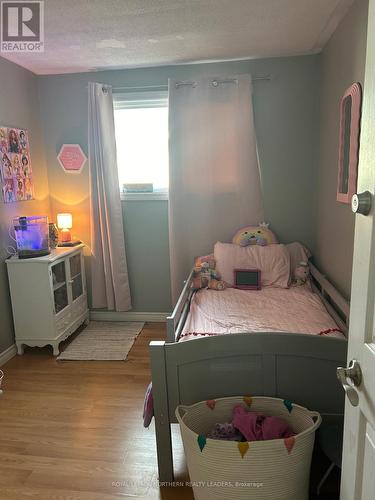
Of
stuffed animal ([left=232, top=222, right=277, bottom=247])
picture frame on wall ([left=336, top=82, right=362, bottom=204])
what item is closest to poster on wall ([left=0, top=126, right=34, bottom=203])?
stuffed animal ([left=232, top=222, right=277, bottom=247])

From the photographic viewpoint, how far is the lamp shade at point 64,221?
3.46m

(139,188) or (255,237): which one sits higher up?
(139,188)

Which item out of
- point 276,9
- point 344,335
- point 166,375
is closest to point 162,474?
point 166,375

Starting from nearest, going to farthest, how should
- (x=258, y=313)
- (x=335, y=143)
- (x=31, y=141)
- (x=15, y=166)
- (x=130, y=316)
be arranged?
1. (x=258, y=313)
2. (x=335, y=143)
3. (x=15, y=166)
4. (x=31, y=141)
5. (x=130, y=316)

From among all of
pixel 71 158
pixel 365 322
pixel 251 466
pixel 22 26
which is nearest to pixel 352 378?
pixel 365 322

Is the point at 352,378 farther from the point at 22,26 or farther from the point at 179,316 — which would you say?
the point at 22,26

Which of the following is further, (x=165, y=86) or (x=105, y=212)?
(x=105, y=212)

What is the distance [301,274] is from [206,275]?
0.77 metres

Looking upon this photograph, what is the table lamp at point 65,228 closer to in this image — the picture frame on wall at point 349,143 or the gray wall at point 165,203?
the gray wall at point 165,203

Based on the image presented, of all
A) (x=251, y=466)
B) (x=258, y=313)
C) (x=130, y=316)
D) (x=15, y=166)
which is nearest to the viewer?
(x=251, y=466)

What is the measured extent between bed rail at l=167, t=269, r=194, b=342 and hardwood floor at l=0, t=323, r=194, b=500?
0.60m

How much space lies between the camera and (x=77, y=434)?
6.92 ft

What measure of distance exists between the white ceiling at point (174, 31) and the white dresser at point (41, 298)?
63.5 inches

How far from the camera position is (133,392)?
2521mm
